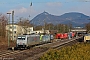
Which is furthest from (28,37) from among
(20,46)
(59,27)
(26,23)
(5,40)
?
(59,27)

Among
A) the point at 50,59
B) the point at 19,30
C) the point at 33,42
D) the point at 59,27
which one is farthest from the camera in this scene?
the point at 59,27

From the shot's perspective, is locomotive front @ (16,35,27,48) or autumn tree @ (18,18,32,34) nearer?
locomotive front @ (16,35,27,48)

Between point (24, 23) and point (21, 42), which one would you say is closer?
point (21, 42)

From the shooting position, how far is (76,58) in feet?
40.3

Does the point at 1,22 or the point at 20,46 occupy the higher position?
the point at 1,22

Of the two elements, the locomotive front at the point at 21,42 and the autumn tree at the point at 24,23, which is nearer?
the locomotive front at the point at 21,42

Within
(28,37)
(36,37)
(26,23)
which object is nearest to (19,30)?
(26,23)

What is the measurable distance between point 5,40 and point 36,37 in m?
15.6

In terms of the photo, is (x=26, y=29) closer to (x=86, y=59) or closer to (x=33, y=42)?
(x=33, y=42)

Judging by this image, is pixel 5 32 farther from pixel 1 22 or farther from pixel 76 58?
pixel 76 58

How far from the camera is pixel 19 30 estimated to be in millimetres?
97000

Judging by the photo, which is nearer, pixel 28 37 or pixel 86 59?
pixel 86 59

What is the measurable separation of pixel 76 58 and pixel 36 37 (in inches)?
1597

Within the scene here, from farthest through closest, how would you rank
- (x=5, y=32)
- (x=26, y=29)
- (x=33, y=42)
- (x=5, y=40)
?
(x=26, y=29), (x=5, y=32), (x=5, y=40), (x=33, y=42)
